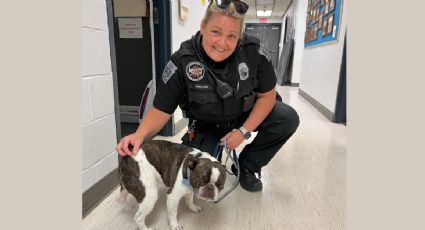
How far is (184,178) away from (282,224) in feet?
1.81

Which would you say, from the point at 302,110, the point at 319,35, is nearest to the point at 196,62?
the point at 302,110

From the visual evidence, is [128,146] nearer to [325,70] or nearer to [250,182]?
[250,182]

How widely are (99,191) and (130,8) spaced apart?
165 cm

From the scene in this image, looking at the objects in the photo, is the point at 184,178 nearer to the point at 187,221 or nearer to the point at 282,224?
the point at 187,221

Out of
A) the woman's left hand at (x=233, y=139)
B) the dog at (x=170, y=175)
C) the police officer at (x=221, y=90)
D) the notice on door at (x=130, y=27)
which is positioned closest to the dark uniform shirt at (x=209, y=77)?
the police officer at (x=221, y=90)

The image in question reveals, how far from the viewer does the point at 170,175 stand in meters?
1.16

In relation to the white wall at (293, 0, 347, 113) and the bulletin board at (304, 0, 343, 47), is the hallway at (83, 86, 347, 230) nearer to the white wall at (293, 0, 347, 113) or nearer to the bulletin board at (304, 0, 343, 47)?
the white wall at (293, 0, 347, 113)

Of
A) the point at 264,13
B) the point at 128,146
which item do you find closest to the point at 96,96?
the point at 128,146

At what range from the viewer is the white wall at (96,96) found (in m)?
1.19

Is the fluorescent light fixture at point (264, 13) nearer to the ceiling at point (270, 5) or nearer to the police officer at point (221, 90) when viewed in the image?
the ceiling at point (270, 5)

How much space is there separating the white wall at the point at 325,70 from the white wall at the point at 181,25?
1.70 m

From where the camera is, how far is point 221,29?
1.15 m

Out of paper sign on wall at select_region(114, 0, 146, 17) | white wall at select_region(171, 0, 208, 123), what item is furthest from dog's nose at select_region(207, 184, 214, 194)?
paper sign on wall at select_region(114, 0, 146, 17)

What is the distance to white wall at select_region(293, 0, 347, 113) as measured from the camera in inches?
123
